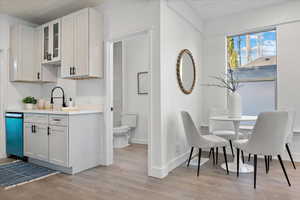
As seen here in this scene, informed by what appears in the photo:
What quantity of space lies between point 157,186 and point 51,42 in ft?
9.97

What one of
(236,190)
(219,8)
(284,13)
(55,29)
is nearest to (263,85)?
(284,13)

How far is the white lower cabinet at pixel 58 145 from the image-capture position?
287 cm

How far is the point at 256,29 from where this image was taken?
149 inches

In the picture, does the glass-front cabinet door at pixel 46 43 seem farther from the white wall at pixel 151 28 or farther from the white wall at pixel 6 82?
the white wall at pixel 151 28

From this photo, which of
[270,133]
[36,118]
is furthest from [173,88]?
[36,118]

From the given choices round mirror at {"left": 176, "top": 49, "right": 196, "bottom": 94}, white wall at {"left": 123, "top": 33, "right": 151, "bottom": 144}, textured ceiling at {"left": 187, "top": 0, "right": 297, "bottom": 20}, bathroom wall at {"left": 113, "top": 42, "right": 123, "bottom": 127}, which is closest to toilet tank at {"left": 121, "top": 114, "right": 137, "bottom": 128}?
white wall at {"left": 123, "top": 33, "right": 151, "bottom": 144}

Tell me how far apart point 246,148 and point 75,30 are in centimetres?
304

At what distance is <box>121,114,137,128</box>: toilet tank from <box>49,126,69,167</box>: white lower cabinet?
90.0 inches

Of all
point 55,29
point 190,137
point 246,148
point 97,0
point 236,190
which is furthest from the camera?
point 55,29

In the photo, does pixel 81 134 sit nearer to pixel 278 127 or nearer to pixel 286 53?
pixel 278 127

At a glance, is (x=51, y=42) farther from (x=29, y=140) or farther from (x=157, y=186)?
(x=157, y=186)

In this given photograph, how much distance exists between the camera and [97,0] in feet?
10.9

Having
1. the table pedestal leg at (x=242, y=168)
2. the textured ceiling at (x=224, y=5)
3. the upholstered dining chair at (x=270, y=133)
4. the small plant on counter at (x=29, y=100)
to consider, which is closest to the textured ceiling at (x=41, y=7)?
the small plant on counter at (x=29, y=100)

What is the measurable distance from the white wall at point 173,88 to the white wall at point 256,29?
2.05 feet
